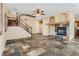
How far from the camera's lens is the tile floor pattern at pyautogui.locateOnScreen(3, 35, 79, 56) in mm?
1906

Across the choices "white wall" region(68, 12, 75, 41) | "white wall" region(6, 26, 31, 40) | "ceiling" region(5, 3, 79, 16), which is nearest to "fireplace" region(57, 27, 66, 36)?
"white wall" region(68, 12, 75, 41)

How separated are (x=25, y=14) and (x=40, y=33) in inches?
16.7

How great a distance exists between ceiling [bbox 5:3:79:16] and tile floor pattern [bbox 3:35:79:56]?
1.55 feet

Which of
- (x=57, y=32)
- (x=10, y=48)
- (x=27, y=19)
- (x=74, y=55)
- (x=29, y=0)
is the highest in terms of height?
(x=29, y=0)

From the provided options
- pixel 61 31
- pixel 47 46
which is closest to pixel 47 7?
pixel 61 31

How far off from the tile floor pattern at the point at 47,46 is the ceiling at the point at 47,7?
0.47m

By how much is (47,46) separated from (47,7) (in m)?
0.68

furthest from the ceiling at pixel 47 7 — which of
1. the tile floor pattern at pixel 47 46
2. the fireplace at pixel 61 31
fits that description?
the tile floor pattern at pixel 47 46

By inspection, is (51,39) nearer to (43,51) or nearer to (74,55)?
(43,51)

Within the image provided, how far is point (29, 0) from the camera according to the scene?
1.94 meters

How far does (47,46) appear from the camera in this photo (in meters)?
1.95

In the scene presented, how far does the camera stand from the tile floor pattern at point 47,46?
6.25 feet

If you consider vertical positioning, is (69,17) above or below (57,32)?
above

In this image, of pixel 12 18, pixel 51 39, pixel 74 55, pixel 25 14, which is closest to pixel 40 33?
pixel 51 39
